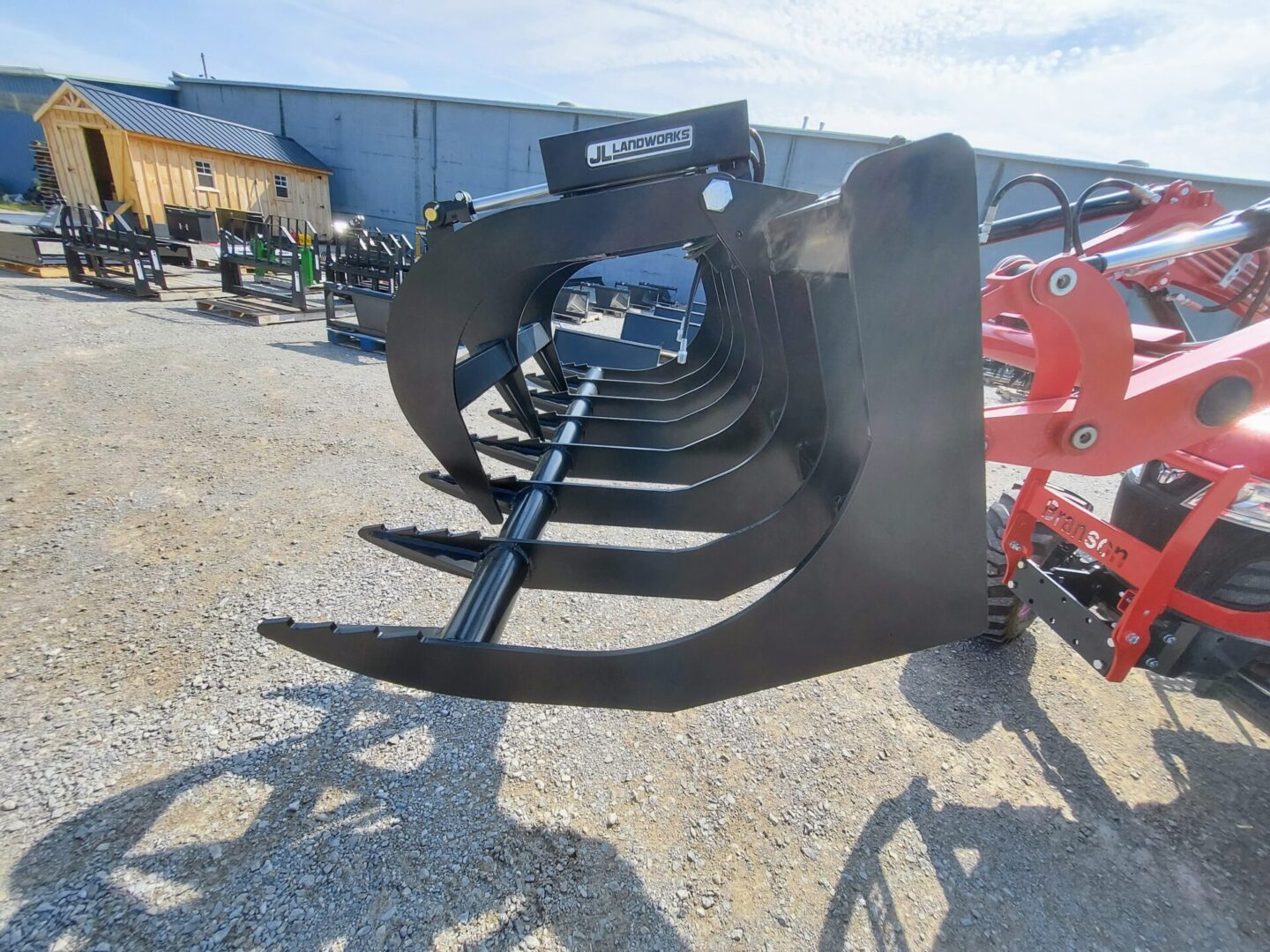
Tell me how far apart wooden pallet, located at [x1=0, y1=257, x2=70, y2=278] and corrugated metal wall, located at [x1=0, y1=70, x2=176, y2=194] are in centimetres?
2135

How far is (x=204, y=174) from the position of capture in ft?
57.2

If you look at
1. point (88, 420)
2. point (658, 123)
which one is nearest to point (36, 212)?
point (88, 420)

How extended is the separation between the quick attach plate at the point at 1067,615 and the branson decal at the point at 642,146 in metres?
2.16

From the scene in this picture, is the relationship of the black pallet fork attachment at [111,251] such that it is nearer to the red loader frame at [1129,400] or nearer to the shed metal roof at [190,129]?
the shed metal roof at [190,129]

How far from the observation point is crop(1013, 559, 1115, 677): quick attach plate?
2.05m

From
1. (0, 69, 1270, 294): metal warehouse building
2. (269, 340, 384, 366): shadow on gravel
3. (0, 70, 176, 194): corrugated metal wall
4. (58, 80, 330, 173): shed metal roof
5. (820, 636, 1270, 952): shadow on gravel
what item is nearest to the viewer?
(820, 636, 1270, 952): shadow on gravel

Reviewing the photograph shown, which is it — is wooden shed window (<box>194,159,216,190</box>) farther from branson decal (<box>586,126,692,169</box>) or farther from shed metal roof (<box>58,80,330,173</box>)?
branson decal (<box>586,126,692,169</box>)

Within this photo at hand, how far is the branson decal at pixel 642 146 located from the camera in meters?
1.48

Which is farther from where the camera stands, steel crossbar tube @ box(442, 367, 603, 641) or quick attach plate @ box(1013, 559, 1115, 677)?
quick attach plate @ box(1013, 559, 1115, 677)

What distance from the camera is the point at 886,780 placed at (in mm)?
2111

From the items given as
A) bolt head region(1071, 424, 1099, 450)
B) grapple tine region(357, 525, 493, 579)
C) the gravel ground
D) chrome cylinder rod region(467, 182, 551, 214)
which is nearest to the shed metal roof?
the gravel ground

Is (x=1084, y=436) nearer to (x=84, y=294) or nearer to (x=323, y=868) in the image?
(x=323, y=868)

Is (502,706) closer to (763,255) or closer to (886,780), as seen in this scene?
(886,780)

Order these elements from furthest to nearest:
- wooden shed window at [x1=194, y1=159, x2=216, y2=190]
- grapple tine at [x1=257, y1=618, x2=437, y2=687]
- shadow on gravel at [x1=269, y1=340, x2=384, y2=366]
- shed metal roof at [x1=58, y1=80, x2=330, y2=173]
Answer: wooden shed window at [x1=194, y1=159, x2=216, y2=190] < shed metal roof at [x1=58, y1=80, x2=330, y2=173] < shadow on gravel at [x1=269, y1=340, x2=384, y2=366] < grapple tine at [x1=257, y1=618, x2=437, y2=687]
